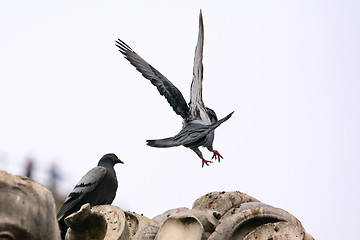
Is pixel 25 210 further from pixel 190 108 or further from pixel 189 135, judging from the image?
pixel 190 108

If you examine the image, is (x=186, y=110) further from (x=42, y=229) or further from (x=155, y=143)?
(x=42, y=229)

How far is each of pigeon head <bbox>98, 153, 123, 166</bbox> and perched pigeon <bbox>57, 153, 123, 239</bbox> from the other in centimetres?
64

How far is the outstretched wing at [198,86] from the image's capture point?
41.3 feet

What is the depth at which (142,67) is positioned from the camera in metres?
14.5

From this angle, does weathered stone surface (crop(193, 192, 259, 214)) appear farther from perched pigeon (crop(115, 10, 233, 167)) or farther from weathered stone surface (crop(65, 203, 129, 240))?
perched pigeon (crop(115, 10, 233, 167))

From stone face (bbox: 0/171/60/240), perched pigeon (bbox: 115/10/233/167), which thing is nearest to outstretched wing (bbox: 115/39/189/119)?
perched pigeon (bbox: 115/10/233/167)

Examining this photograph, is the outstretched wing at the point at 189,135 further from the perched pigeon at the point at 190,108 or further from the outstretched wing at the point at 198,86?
the outstretched wing at the point at 198,86

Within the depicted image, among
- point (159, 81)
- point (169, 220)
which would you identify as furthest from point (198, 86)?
point (169, 220)

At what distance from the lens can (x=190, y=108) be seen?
13.4m

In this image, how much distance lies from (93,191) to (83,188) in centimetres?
15

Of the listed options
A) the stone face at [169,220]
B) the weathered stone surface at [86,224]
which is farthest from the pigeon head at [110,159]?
the weathered stone surface at [86,224]

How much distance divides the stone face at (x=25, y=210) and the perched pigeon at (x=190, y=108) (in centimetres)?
694

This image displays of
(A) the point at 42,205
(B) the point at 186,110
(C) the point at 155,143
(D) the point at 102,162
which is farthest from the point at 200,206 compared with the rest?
(B) the point at 186,110

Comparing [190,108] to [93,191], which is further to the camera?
[190,108]
